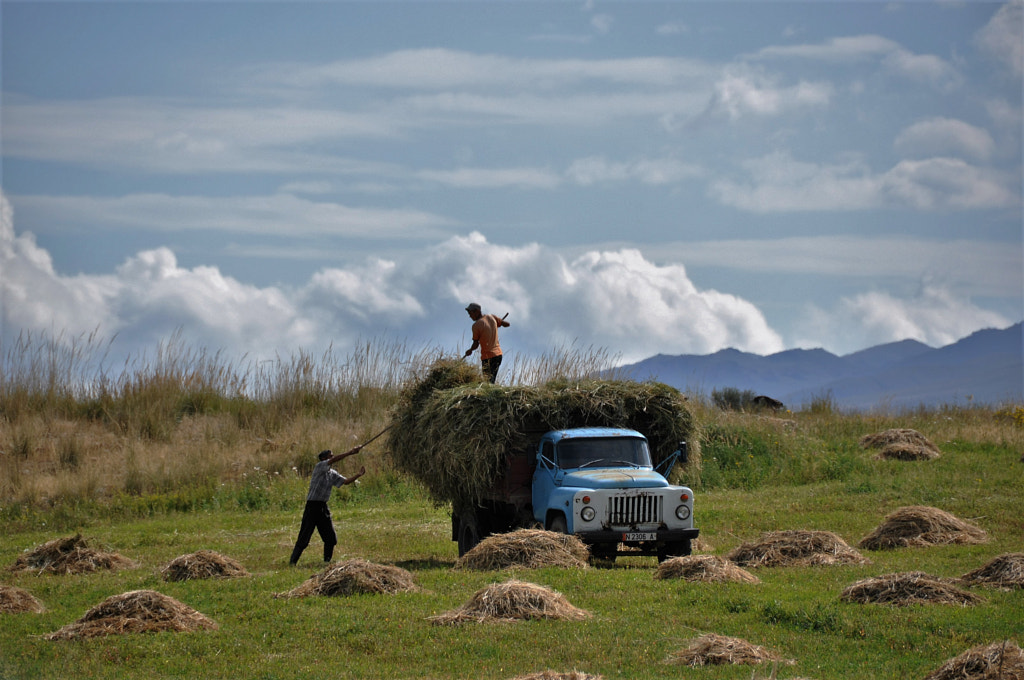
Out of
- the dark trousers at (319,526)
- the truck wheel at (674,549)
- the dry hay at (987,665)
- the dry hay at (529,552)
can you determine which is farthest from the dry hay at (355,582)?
the dry hay at (987,665)

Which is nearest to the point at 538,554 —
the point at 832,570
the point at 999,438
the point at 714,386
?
the point at 832,570

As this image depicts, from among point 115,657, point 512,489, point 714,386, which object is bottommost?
point 115,657

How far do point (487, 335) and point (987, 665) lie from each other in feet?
38.5

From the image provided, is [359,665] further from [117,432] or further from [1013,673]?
[117,432]

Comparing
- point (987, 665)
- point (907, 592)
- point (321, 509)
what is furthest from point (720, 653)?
point (321, 509)

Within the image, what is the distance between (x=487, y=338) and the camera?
62.3 ft

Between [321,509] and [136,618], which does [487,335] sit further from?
[136,618]

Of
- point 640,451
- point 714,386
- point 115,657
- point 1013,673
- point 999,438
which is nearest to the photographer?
point 1013,673

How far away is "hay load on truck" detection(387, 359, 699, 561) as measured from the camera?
14.6 m

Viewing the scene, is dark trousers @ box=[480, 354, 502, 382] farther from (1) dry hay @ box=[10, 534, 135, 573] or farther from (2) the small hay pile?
(2) the small hay pile

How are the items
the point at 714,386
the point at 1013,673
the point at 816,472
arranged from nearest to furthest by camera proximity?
the point at 1013,673
the point at 816,472
the point at 714,386

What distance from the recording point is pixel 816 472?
26.8 metres

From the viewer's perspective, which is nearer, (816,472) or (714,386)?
(816,472)

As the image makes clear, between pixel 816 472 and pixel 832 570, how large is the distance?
13016mm
